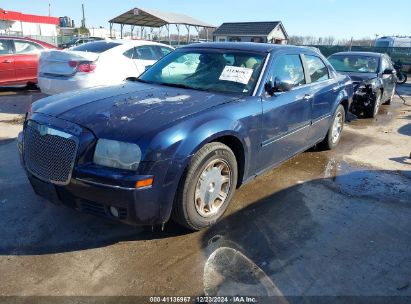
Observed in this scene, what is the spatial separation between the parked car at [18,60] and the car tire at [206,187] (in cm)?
882

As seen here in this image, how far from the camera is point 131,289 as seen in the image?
2.62 m

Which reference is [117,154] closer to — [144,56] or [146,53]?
[144,56]

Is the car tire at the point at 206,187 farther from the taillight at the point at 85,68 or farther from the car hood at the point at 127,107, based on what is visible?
the taillight at the point at 85,68

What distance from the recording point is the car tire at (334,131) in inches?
228

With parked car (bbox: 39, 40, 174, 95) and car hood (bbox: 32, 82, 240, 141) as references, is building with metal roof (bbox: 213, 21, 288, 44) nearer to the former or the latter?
parked car (bbox: 39, 40, 174, 95)

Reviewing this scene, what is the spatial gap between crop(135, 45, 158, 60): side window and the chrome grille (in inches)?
222

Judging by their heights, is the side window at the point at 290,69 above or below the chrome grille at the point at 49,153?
above

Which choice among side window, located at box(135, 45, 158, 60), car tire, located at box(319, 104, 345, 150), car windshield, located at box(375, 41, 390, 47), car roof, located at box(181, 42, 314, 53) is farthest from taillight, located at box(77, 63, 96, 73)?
car windshield, located at box(375, 41, 390, 47)

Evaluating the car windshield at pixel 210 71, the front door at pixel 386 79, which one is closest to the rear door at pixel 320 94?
the car windshield at pixel 210 71

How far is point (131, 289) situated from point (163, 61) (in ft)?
9.73

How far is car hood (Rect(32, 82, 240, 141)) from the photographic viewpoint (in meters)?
2.85

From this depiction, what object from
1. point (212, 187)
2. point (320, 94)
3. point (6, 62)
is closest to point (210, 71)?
point (212, 187)

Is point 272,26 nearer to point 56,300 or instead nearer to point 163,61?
point 163,61

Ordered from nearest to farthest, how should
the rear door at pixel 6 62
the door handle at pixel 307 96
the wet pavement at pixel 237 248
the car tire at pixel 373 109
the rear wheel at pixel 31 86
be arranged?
the wet pavement at pixel 237 248, the door handle at pixel 307 96, the car tire at pixel 373 109, the rear door at pixel 6 62, the rear wheel at pixel 31 86
